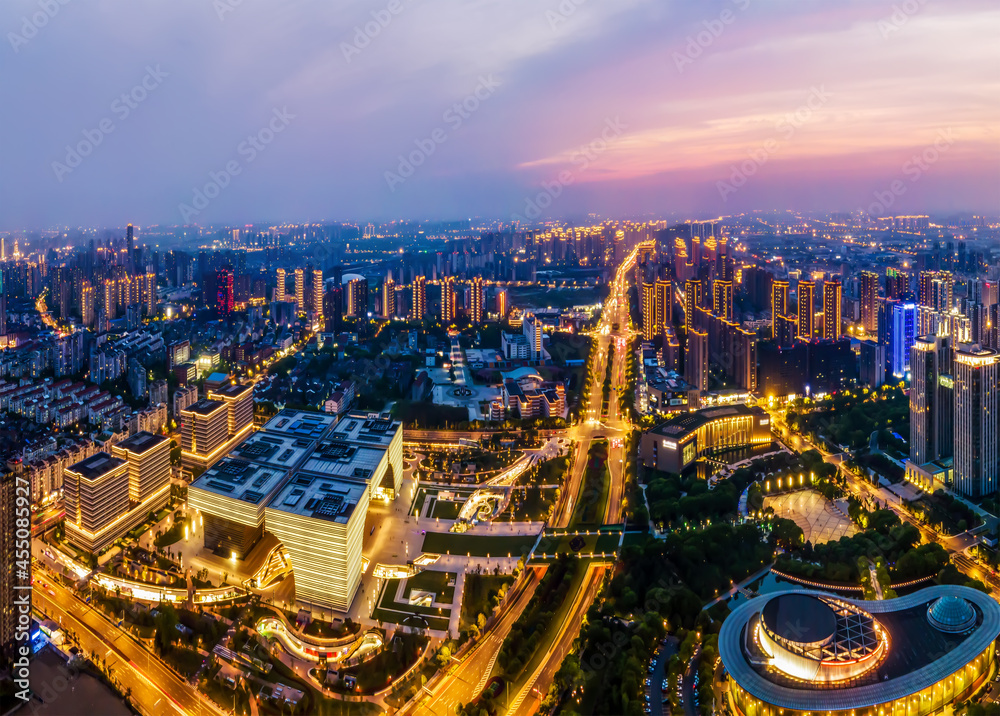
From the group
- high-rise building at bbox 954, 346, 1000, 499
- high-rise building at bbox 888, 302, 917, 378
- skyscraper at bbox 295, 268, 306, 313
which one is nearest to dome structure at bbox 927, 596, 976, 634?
high-rise building at bbox 954, 346, 1000, 499

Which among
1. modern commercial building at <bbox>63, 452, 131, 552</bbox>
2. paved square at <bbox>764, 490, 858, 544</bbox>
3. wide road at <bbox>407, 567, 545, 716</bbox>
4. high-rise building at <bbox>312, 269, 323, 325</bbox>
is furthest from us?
high-rise building at <bbox>312, 269, 323, 325</bbox>

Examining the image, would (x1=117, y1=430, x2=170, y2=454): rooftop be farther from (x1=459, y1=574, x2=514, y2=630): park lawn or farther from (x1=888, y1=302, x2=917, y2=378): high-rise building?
(x1=888, y1=302, x2=917, y2=378): high-rise building

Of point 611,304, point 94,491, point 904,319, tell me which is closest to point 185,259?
point 611,304

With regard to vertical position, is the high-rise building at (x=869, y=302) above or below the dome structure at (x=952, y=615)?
above

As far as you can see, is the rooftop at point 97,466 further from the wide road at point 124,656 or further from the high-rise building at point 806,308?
the high-rise building at point 806,308

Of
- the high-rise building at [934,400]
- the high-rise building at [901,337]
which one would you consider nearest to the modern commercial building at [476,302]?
the high-rise building at [901,337]

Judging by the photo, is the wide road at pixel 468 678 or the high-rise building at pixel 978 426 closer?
the wide road at pixel 468 678

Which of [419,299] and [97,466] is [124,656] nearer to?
[97,466]
